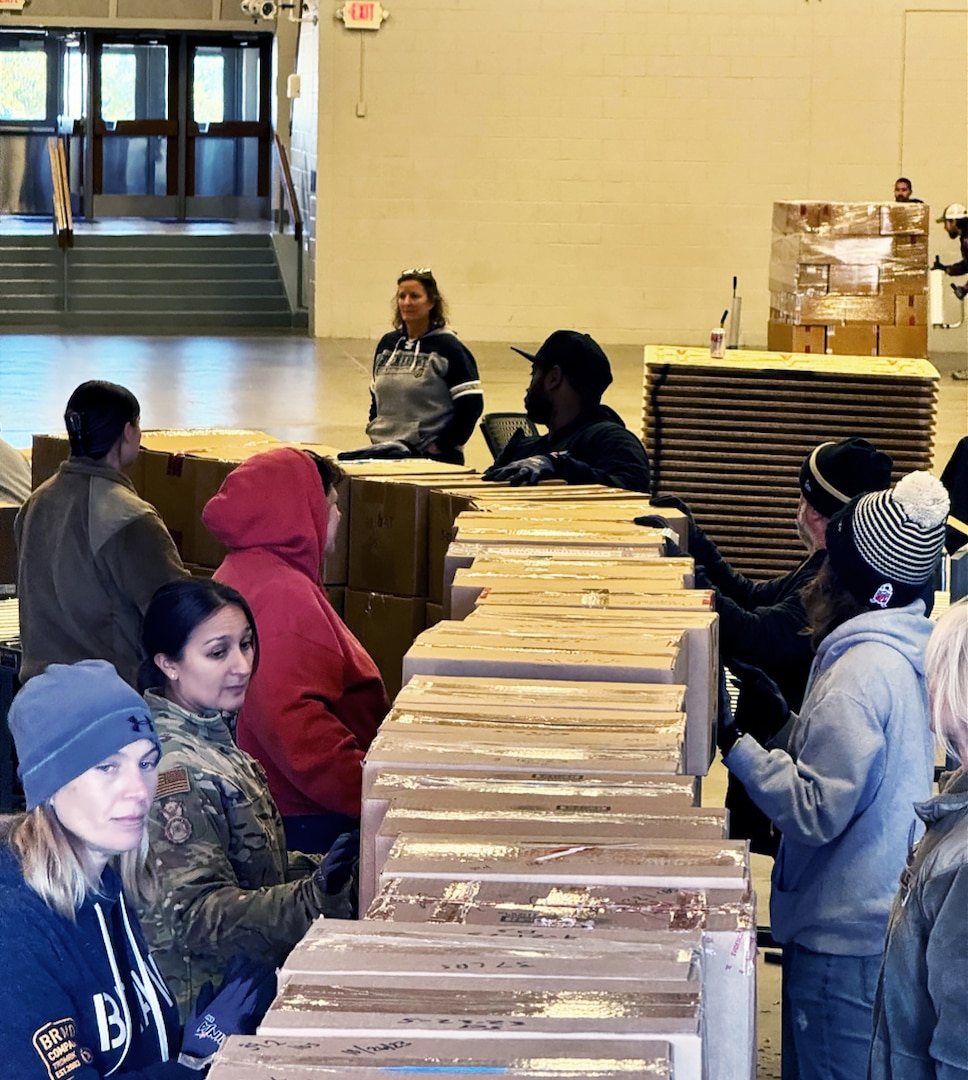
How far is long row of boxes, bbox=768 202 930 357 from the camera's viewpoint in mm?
12227

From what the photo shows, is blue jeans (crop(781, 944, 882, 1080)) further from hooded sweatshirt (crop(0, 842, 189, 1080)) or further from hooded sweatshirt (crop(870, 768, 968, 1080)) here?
hooded sweatshirt (crop(0, 842, 189, 1080))

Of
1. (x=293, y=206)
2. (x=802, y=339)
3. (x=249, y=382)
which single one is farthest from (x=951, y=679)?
(x=293, y=206)

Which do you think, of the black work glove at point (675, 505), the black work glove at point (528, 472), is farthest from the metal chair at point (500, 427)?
the black work glove at point (675, 505)

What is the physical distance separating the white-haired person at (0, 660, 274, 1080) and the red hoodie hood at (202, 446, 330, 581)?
143cm

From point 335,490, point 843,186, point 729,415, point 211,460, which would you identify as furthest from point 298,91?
point 335,490

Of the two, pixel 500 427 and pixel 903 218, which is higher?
pixel 903 218

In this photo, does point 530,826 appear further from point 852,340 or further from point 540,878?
point 852,340

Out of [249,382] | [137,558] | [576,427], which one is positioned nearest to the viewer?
[137,558]

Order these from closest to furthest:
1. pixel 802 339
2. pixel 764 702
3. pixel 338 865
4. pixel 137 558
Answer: pixel 338 865 → pixel 764 702 → pixel 137 558 → pixel 802 339

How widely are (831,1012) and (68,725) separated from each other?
1.67m

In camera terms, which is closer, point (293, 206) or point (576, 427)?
point (576, 427)

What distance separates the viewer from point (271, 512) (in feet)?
13.6

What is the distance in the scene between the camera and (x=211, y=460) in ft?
21.3

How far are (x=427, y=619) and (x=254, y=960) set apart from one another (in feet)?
9.49
